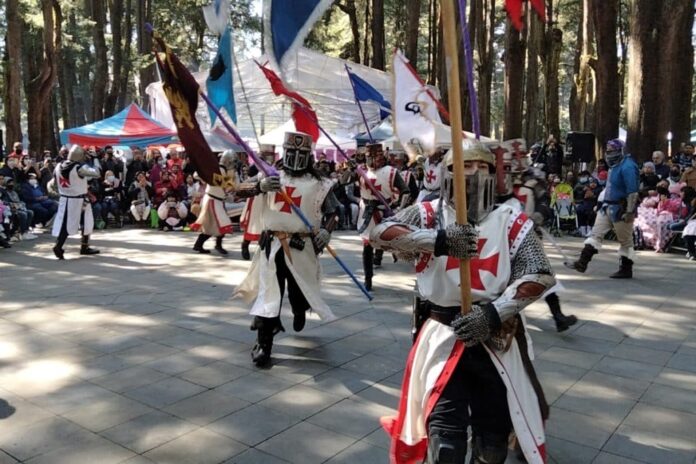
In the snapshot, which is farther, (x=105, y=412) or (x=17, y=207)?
(x=17, y=207)

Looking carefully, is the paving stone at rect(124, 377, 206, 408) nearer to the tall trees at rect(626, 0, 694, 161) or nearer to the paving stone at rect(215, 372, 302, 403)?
the paving stone at rect(215, 372, 302, 403)

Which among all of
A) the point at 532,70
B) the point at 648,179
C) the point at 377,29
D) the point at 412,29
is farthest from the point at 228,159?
the point at 532,70

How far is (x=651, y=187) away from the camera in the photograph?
1287cm

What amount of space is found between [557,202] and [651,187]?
7.52 ft

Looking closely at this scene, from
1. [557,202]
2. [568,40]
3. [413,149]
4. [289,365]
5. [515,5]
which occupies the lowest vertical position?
[289,365]

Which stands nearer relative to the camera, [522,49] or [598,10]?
[598,10]

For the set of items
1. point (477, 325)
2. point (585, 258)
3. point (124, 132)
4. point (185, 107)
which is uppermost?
point (124, 132)

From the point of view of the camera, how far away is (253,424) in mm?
4016

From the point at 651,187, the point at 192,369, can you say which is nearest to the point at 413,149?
the point at 192,369

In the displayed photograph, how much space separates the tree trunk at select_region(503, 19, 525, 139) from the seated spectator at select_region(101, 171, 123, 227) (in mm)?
10748

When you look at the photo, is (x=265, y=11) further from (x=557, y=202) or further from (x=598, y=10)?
(x=598, y=10)

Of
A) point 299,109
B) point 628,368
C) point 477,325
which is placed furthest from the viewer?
point 299,109

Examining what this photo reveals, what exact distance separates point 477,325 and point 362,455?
138 cm

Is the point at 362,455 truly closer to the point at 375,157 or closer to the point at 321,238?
the point at 321,238
